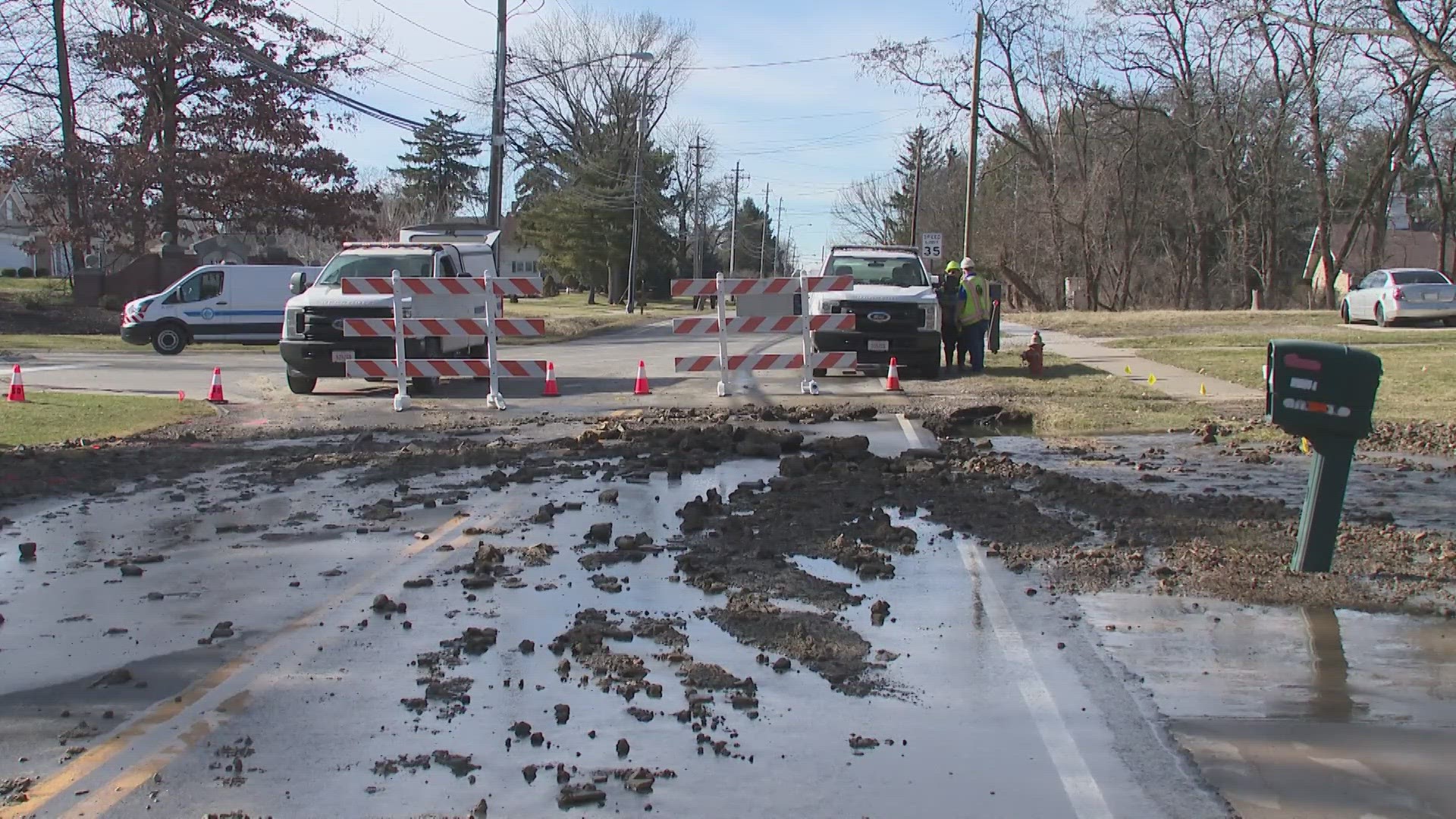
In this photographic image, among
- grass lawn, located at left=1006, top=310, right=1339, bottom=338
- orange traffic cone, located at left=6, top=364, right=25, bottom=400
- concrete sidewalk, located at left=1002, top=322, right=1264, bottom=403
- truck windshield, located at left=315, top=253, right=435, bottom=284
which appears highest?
truck windshield, located at left=315, top=253, right=435, bottom=284

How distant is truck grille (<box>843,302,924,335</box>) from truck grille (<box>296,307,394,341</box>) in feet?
22.5

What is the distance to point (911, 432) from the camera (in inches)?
520

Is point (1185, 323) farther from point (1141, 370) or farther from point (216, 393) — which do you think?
point (216, 393)

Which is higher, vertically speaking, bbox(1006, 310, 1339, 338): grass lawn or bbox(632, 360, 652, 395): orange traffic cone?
bbox(1006, 310, 1339, 338): grass lawn

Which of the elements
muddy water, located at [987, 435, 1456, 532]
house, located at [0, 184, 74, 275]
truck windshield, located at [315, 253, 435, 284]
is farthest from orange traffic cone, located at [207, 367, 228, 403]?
house, located at [0, 184, 74, 275]

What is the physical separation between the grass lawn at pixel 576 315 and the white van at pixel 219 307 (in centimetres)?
607

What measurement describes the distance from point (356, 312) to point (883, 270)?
27.3 ft

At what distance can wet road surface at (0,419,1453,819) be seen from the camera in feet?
14.1

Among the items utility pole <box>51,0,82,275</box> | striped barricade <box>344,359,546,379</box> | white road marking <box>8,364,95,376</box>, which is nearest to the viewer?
striped barricade <box>344,359,546,379</box>

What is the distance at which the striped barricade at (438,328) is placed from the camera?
16.2 m

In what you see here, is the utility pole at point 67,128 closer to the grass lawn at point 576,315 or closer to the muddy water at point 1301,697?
the grass lawn at point 576,315

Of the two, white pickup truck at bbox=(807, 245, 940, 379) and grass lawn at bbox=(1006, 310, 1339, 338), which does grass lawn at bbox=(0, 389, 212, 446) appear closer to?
white pickup truck at bbox=(807, 245, 940, 379)


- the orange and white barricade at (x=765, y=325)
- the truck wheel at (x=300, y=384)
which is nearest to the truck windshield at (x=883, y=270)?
the orange and white barricade at (x=765, y=325)

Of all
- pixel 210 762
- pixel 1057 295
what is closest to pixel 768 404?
pixel 210 762
